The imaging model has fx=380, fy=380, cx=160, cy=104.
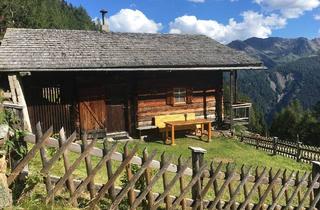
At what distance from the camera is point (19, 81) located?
15734mm

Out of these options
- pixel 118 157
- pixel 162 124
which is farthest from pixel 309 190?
pixel 162 124

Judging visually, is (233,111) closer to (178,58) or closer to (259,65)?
(259,65)

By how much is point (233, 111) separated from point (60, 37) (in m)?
10.2

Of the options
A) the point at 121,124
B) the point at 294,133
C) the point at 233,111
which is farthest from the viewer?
the point at 294,133

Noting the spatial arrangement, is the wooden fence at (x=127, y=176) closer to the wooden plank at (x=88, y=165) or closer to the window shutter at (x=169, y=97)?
the wooden plank at (x=88, y=165)

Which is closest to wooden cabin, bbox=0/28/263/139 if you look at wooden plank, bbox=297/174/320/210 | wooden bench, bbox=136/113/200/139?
wooden bench, bbox=136/113/200/139

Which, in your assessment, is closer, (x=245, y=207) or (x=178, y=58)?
(x=245, y=207)

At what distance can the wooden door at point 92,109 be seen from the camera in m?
17.4

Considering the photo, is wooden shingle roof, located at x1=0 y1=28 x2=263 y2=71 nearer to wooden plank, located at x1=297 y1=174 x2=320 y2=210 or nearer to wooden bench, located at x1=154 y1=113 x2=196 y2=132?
wooden bench, located at x1=154 y1=113 x2=196 y2=132

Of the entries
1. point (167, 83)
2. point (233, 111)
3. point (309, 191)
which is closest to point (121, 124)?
point (167, 83)

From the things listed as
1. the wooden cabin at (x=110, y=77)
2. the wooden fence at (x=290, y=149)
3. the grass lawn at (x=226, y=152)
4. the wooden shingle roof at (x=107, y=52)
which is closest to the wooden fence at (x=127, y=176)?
the grass lawn at (x=226, y=152)

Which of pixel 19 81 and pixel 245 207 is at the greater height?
pixel 19 81

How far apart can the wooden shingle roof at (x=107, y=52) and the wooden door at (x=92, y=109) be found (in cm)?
145

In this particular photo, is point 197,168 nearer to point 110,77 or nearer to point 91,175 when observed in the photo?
point 91,175
